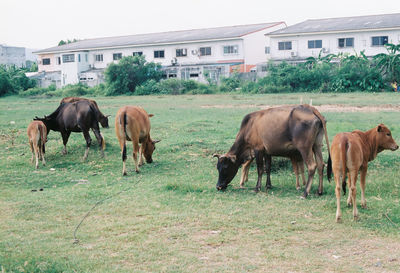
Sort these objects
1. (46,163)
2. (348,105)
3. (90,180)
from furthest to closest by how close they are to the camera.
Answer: (348,105), (46,163), (90,180)

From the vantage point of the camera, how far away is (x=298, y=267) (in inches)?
228

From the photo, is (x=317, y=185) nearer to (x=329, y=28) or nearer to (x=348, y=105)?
(x=348, y=105)

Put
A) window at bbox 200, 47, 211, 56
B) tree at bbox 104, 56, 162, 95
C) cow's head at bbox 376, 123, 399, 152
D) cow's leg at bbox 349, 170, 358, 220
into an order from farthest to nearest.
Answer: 1. window at bbox 200, 47, 211, 56
2. tree at bbox 104, 56, 162, 95
3. cow's head at bbox 376, 123, 399, 152
4. cow's leg at bbox 349, 170, 358, 220

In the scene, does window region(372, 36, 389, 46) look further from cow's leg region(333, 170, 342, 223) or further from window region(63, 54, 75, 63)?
cow's leg region(333, 170, 342, 223)

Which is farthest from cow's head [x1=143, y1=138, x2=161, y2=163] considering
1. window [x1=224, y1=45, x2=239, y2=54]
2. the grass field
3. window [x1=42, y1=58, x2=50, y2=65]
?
window [x1=42, y1=58, x2=50, y2=65]

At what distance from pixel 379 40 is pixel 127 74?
23022mm

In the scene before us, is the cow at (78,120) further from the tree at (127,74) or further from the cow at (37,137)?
the tree at (127,74)

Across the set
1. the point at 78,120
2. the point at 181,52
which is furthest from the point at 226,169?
the point at 181,52

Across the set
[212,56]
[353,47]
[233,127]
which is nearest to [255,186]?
[233,127]

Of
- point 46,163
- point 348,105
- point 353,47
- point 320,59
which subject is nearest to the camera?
point 46,163

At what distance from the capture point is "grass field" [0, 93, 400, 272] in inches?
238

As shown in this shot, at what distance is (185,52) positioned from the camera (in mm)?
53938

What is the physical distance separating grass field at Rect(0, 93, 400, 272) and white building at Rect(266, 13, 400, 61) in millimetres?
34386

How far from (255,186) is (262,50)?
45.3 m
